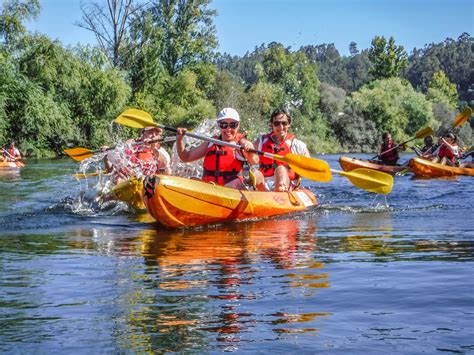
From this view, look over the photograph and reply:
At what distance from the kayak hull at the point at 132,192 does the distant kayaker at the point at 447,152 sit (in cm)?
941

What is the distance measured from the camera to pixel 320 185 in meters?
16.1

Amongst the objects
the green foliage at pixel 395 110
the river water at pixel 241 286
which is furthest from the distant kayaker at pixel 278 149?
the green foliage at pixel 395 110

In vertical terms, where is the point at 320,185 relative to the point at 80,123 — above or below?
below

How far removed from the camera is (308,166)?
8.84m

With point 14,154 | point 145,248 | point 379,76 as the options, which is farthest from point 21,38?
point 379,76

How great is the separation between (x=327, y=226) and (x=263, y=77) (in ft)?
158

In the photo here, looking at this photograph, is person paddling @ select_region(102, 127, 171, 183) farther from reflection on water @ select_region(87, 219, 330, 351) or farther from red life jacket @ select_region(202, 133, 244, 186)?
reflection on water @ select_region(87, 219, 330, 351)

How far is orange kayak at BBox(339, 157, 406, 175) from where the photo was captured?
16734 mm

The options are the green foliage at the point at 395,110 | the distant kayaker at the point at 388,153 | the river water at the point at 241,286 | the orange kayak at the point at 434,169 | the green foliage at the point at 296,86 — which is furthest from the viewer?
the green foliage at the point at 395,110

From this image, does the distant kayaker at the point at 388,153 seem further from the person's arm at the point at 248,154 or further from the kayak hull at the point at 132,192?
the person's arm at the point at 248,154

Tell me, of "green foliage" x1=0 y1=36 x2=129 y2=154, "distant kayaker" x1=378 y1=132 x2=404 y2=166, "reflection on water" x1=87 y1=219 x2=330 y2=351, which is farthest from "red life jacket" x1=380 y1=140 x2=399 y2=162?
"green foliage" x1=0 y1=36 x2=129 y2=154

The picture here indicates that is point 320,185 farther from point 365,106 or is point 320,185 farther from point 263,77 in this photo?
point 263,77

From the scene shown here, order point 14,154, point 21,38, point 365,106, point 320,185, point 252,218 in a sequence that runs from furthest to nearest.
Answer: point 365,106 → point 21,38 → point 14,154 → point 320,185 → point 252,218

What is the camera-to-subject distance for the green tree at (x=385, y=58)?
6975 cm
